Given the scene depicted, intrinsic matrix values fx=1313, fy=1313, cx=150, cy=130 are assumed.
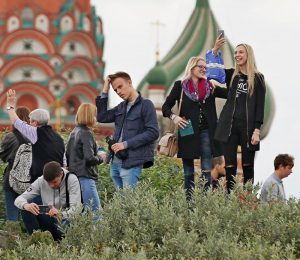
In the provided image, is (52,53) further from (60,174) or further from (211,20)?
(60,174)

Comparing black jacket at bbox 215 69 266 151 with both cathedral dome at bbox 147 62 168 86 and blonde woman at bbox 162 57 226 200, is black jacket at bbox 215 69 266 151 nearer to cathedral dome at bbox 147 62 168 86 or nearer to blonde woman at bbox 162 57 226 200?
blonde woman at bbox 162 57 226 200

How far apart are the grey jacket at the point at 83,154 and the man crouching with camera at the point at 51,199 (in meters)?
0.72

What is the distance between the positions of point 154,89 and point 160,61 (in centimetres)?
217

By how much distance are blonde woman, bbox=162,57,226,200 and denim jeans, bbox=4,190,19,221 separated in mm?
1591

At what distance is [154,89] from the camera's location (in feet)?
185

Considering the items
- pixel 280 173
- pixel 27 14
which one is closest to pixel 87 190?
pixel 280 173

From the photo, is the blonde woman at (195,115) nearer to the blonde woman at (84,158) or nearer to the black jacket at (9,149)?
the blonde woman at (84,158)

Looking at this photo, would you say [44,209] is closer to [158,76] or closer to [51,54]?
[158,76]

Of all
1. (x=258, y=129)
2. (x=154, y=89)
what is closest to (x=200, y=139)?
(x=258, y=129)

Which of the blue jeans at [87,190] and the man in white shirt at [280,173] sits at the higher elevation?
the man in white shirt at [280,173]

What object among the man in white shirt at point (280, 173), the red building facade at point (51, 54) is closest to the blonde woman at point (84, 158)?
the man in white shirt at point (280, 173)

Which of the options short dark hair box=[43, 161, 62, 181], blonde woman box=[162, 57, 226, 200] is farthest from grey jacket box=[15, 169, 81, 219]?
blonde woman box=[162, 57, 226, 200]

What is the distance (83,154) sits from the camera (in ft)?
33.9

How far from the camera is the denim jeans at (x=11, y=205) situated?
1110 centimetres
